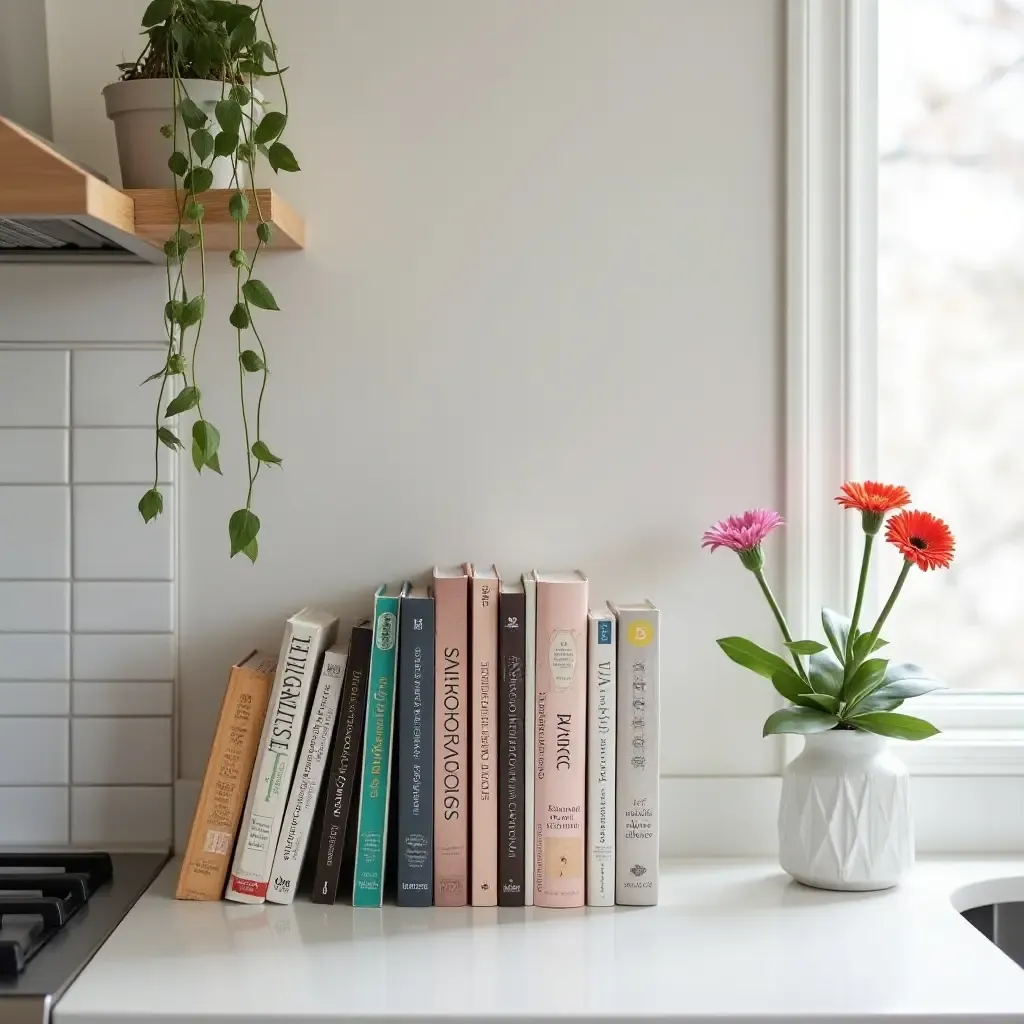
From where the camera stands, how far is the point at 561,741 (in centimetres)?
120

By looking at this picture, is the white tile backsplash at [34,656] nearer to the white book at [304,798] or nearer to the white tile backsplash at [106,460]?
the white tile backsplash at [106,460]

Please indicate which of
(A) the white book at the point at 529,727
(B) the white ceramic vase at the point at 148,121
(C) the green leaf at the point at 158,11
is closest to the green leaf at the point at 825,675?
(A) the white book at the point at 529,727

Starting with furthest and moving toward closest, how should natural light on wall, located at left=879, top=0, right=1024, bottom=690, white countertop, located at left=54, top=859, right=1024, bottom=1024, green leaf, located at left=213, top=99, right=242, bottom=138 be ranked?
natural light on wall, located at left=879, top=0, right=1024, bottom=690, green leaf, located at left=213, top=99, right=242, bottom=138, white countertop, located at left=54, top=859, right=1024, bottom=1024

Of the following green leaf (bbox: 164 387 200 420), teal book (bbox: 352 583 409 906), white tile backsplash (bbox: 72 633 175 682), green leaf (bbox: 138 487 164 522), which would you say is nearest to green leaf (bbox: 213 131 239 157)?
green leaf (bbox: 164 387 200 420)

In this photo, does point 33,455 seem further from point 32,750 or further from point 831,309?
point 831,309

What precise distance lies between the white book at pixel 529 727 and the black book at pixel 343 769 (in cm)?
17

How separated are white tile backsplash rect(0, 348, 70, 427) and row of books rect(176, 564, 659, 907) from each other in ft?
1.38

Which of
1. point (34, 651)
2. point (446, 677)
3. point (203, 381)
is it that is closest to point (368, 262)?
point (203, 381)

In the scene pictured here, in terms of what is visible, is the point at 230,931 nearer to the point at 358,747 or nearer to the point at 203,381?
the point at 358,747

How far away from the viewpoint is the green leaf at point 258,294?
3.77 feet

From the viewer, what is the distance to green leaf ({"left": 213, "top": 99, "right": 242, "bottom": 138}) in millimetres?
1095

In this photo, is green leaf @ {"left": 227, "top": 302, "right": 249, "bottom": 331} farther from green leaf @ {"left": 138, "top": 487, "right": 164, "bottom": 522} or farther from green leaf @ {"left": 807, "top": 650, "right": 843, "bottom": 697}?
green leaf @ {"left": 807, "top": 650, "right": 843, "bottom": 697}

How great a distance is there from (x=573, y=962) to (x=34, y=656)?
2.41 feet

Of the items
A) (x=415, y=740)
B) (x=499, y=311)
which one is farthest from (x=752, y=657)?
(x=499, y=311)
